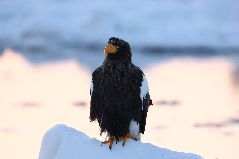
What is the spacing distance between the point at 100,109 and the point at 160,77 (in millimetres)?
9845

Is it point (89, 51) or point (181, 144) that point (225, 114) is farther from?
point (89, 51)

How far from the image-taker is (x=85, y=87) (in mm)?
15227

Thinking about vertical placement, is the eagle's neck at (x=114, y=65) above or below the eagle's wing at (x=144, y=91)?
above

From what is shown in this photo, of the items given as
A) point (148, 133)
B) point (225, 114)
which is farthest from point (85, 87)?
point (148, 133)

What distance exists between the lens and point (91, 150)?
Result: 21.0 feet

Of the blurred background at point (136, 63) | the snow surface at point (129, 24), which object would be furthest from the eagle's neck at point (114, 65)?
the snow surface at point (129, 24)

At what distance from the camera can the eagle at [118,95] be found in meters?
6.75

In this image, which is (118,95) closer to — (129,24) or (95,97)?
(95,97)

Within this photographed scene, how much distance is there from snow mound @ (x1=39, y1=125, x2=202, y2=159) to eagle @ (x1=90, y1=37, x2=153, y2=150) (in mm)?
151

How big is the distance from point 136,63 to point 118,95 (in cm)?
1324

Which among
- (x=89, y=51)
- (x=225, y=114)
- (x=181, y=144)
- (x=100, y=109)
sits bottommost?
(x=100, y=109)

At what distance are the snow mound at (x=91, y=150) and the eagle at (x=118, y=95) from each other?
0.50ft

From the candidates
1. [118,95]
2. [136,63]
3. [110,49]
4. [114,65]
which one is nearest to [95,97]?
[118,95]

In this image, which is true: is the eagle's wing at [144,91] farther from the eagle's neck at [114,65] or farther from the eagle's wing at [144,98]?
the eagle's neck at [114,65]
